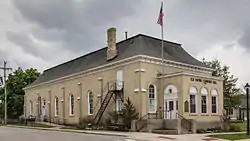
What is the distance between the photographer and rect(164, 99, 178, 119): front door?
32.4 metres

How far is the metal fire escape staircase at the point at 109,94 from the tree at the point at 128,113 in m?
3.18

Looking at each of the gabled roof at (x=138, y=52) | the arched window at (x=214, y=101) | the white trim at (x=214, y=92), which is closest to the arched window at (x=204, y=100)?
the white trim at (x=214, y=92)

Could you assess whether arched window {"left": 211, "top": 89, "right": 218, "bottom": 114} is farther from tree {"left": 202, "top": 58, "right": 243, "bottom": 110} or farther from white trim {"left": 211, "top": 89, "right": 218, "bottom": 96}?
tree {"left": 202, "top": 58, "right": 243, "bottom": 110}

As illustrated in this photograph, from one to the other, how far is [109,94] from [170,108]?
276 inches

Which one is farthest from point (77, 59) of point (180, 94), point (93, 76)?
point (180, 94)

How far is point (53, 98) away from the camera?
50.9 meters

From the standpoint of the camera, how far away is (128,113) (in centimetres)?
3200

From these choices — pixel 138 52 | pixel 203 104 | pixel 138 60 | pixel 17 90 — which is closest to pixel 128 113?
pixel 138 60

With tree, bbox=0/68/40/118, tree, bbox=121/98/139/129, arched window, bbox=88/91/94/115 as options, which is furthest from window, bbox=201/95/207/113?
tree, bbox=0/68/40/118

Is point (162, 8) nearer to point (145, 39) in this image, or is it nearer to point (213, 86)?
point (145, 39)

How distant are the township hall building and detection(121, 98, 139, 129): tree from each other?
2.55 ft

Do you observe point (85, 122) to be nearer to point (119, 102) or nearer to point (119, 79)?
point (119, 102)

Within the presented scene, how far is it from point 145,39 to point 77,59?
1485 centimetres

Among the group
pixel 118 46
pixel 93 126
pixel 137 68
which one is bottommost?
pixel 93 126
